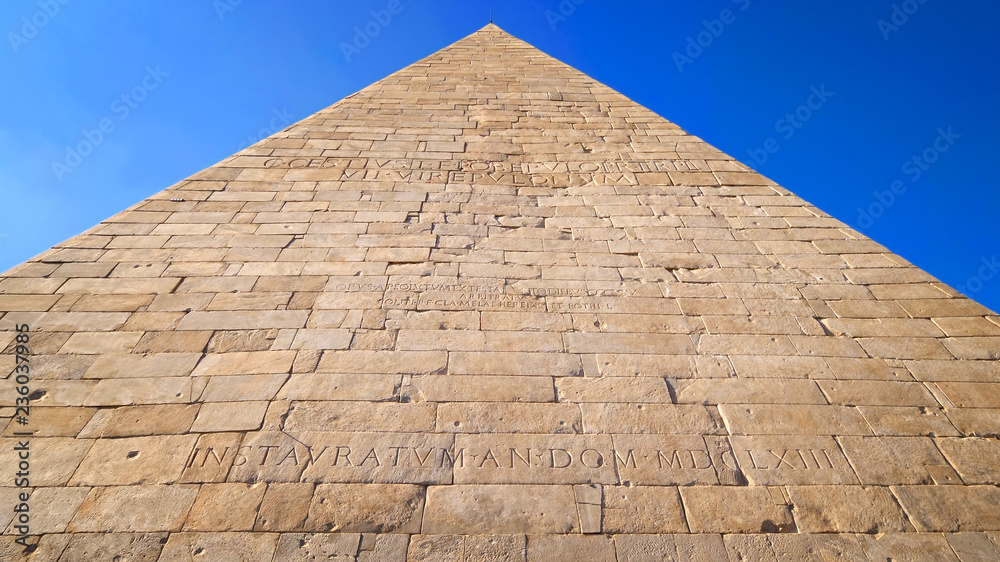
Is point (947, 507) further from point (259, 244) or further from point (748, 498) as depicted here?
point (259, 244)

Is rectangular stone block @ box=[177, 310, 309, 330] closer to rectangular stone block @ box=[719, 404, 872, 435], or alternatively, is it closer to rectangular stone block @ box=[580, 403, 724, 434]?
rectangular stone block @ box=[580, 403, 724, 434]

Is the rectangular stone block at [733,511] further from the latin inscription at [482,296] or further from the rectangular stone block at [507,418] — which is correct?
the latin inscription at [482,296]

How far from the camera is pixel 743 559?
6.89 ft

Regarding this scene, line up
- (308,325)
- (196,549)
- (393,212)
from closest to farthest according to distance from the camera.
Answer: (196,549), (308,325), (393,212)

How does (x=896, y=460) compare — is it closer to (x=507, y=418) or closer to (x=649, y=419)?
(x=649, y=419)

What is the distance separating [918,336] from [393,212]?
158 inches

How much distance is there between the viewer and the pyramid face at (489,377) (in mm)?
2195

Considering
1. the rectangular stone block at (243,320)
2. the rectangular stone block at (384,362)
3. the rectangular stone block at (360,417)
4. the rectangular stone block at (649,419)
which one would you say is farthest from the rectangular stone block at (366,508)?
the rectangular stone block at (243,320)

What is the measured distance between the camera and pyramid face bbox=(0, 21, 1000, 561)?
2.20 m

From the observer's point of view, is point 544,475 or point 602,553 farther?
point 544,475

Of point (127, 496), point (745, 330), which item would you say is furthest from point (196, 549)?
point (745, 330)

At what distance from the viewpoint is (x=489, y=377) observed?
283cm

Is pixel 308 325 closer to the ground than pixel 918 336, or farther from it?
farther from it

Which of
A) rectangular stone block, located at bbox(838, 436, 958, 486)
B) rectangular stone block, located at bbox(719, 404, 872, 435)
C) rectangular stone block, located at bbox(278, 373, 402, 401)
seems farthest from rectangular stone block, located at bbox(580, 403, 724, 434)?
rectangular stone block, located at bbox(278, 373, 402, 401)
